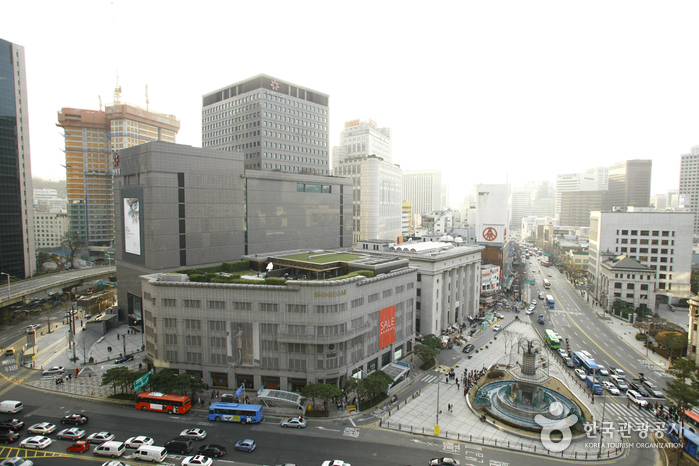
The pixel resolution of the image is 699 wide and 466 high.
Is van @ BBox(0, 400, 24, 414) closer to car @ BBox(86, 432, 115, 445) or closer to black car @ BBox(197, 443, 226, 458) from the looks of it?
car @ BBox(86, 432, 115, 445)

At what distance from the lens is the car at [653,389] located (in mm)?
52456

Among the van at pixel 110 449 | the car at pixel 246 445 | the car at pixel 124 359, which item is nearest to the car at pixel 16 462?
the van at pixel 110 449

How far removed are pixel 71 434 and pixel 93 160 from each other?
566ft

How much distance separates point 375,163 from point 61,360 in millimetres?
108676

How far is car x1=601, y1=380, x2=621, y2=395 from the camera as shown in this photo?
53969 mm

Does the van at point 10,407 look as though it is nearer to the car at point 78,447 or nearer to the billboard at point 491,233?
the car at point 78,447

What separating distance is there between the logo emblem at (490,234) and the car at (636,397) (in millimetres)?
79618

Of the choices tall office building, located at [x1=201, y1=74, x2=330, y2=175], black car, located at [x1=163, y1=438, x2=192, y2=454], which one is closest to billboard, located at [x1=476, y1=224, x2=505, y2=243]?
tall office building, located at [x1=201, y1=74, x2=330, y2=175]

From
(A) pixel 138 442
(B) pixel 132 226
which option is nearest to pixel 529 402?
(A) pixel 138 442

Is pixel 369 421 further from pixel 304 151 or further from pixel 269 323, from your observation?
pixel 304 151

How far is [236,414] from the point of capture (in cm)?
4356

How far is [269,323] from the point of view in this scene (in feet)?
166

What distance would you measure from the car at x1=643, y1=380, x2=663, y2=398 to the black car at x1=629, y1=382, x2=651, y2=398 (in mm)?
617

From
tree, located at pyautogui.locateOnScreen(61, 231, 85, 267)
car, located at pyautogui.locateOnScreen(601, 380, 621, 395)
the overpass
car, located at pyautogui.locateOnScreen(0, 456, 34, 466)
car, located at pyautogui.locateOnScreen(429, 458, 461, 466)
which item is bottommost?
car, located at pyautogui.locateOnScreen(601, 380, 621, 395)
